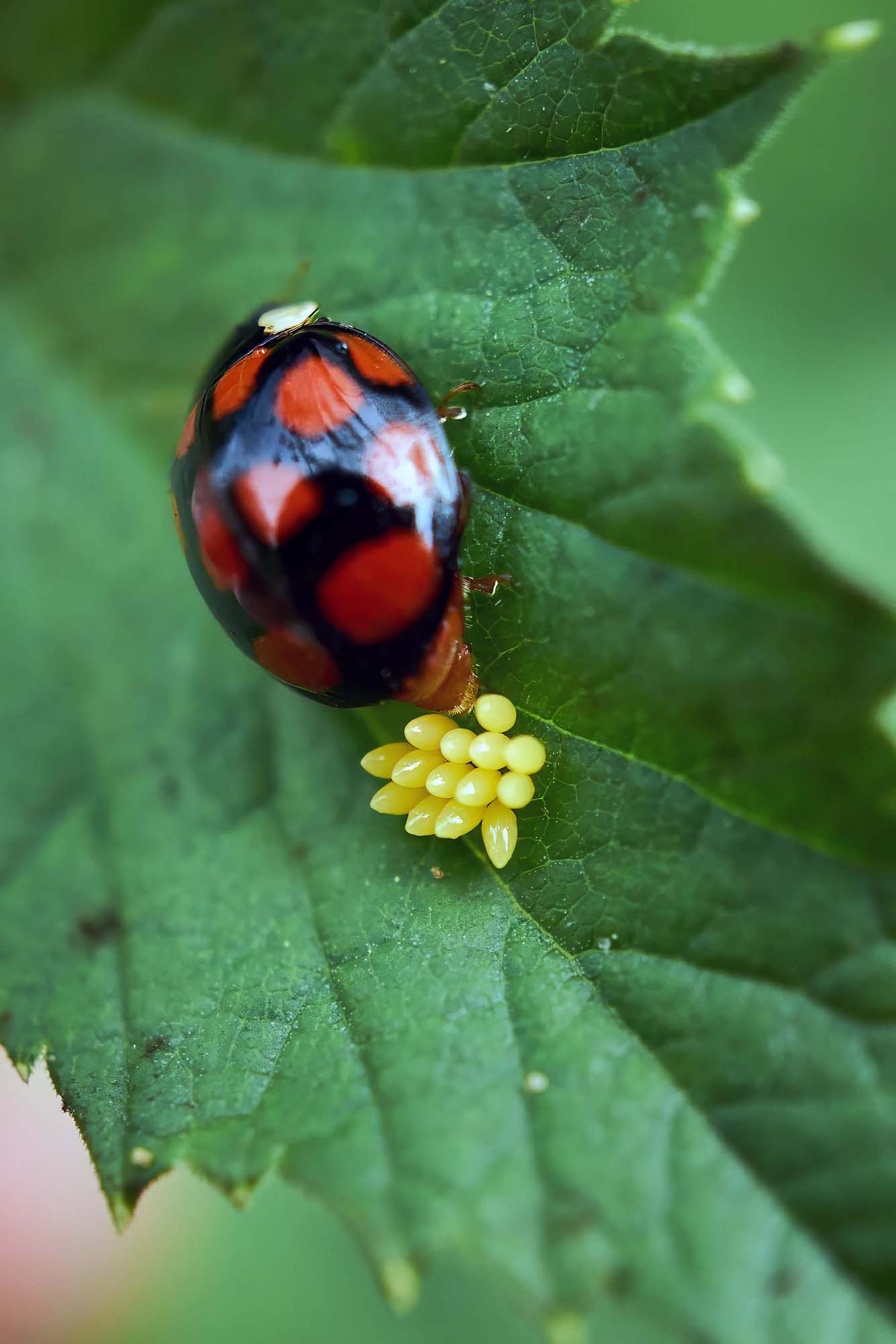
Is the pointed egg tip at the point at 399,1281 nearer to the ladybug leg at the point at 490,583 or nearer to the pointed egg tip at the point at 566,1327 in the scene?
the pointed egg tip at the point at 566,1327

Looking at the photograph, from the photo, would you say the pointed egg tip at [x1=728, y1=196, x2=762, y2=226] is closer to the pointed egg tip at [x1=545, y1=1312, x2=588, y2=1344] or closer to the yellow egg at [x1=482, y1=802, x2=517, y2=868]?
the yellow egg at [x1=482, y1=802, x2=517, y2=868]

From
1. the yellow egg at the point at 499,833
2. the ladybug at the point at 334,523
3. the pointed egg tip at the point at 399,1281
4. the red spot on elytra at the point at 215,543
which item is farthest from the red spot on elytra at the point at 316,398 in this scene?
the pointed egg tip at the point at 399,1281

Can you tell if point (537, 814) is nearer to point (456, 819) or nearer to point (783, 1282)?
point (456, 819)

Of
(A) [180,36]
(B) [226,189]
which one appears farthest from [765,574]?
(A) [180,36]

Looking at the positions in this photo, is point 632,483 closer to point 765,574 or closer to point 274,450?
point 765,574

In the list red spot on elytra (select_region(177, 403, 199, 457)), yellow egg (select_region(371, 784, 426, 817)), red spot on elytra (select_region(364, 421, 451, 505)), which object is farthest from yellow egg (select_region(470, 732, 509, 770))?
red spot on elytra (select_region(177, 403, 199, 457))

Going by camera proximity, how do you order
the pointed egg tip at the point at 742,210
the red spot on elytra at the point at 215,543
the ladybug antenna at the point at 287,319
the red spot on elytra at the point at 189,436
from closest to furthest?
the pointed egg tip at the point at 742,210, the red spot on elytra at the point at 215,543, the red spot on elytra at the point at 189,436, the ladybug antenna at the point at 287,319

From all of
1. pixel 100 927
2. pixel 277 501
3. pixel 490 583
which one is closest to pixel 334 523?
pixel 277 501
